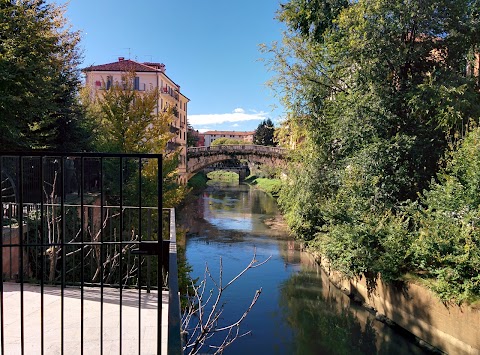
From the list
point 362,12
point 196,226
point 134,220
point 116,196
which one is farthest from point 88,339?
point 196,226

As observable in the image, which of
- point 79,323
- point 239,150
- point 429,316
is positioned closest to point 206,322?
point 79,323

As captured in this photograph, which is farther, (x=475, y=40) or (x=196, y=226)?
(x=196, y=226)

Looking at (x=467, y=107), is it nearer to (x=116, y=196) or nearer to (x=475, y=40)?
(x=475, y=40)

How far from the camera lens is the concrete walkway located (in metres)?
3.37

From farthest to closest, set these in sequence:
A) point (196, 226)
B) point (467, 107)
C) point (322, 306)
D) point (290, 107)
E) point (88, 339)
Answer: point (196, 226) → point (290, 107) → point (322, 306) → point (467, 107) → point (88, 339)

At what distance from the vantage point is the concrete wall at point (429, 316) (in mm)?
8227

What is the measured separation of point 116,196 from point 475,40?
1215cm

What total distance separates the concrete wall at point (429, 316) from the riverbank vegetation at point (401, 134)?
495 mm

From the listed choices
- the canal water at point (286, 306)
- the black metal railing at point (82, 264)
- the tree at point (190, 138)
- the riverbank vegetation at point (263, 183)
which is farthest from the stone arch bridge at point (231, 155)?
the tree at point (190, 138)

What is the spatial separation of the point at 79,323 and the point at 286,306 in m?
8.97

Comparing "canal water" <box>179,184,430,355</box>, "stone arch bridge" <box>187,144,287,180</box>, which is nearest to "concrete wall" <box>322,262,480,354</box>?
"canal water" <box>179,184,430,355</box>

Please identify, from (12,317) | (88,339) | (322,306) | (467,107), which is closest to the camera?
(88,339)

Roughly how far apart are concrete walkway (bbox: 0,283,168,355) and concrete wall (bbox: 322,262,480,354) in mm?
7101

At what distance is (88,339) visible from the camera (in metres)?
3.54
